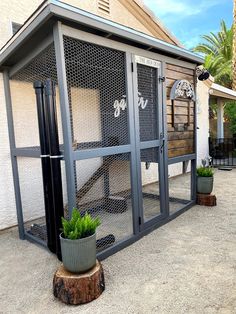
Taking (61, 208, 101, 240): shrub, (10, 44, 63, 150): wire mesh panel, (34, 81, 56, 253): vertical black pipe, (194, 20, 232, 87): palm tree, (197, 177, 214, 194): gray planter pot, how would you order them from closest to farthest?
(61, 208, 101, 240): shrub < (34, 81, 56, 253): vertical black pipe < (10, 44, 63, 150): wire mesh panel < (197, 177, 214, 194): gray planter pot < (194, 20, 232, 87): palm tree

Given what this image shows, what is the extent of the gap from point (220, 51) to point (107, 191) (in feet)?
42.2

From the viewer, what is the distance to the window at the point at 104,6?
467cm

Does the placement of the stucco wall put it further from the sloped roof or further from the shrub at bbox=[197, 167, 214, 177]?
the sloped roof

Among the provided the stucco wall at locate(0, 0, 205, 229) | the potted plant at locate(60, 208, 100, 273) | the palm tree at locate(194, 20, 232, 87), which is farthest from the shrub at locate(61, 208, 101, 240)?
the palm tree at locate(194, 20, 232, 87)

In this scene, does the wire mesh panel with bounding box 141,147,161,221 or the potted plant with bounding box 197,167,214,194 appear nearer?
the wire mesh panel with bounding box 141,147,161,221

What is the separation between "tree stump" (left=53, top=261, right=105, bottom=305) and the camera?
1955mm

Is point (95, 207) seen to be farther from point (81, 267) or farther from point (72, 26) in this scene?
point (72, 26)

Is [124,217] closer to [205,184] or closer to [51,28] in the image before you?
[205,184]

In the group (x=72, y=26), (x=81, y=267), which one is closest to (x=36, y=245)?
(x=81, y=267)

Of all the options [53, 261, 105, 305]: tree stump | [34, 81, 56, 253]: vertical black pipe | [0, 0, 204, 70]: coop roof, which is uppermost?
[0, 0, 204, 70]: coop roof

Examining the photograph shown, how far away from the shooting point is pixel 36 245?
10.2 feet

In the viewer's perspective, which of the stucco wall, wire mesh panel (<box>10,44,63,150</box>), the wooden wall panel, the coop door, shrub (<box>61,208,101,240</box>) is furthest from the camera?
the wooden wall panel

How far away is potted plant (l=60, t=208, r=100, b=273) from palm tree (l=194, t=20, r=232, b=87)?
12370mm

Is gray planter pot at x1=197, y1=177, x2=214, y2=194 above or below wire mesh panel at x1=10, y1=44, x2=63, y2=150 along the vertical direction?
below
